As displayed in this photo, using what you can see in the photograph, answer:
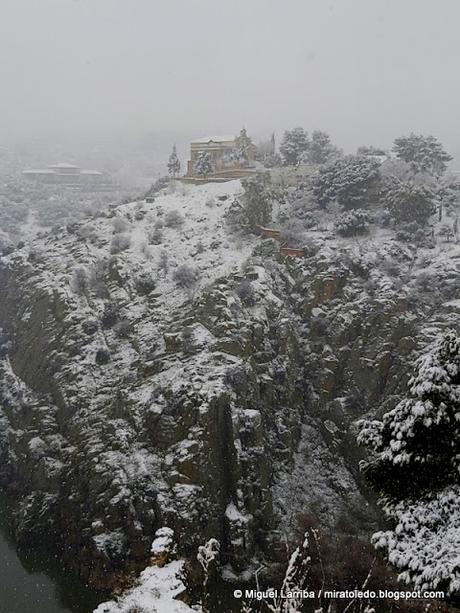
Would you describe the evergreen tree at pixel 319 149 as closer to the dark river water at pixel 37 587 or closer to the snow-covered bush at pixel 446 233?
the snow-covered bush at pixel 446 233

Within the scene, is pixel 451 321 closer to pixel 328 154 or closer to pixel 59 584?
pixel 59 584

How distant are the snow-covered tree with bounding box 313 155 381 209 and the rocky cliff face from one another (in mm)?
6808

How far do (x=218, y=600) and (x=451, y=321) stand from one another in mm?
23001

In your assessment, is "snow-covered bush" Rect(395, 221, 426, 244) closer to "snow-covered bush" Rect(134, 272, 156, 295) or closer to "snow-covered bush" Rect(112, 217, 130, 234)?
"snow-covered bush" Rect(134, 272, 156, 295)

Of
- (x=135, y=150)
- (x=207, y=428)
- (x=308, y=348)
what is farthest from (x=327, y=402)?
(x=135, y=150)

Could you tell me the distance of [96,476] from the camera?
96.1 feet

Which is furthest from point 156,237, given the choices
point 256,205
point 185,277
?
point 256,205

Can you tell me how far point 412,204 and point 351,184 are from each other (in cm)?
698

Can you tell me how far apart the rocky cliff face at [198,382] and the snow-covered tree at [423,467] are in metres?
21.7

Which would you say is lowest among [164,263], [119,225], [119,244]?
[164,263]

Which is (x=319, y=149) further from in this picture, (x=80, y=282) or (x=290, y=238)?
(x=80, y=282)

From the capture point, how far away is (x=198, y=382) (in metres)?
31.6

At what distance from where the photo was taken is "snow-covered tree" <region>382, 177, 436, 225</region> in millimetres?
43188

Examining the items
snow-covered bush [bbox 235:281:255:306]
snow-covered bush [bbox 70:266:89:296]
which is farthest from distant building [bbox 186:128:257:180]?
snow-covered bush [bbox 235:281:255:306]
